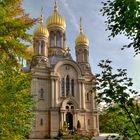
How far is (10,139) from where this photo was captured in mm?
10648

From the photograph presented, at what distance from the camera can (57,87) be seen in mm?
36438

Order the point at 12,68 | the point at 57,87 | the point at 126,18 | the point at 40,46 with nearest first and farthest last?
1. the point at 126,18
2. the point at 12,68
3. the point at 57,87
4. the point at 40,46

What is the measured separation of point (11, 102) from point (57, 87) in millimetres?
25987

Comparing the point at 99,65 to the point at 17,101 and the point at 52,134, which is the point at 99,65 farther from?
the point at 52,134

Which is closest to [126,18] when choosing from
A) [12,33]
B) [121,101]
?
[121,101]

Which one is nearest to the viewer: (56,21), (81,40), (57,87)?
(57,87)

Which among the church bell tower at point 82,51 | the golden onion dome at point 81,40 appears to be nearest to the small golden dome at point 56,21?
the golden onion dome at point 81,40

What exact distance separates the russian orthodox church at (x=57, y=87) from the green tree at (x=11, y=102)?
21.6 m

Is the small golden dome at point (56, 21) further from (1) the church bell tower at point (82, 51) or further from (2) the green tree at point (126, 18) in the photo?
(2) the green tree at point (126, 18)

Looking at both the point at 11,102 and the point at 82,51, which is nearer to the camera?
the point at 11,102

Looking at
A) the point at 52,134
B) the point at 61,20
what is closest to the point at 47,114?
the point at 52,134

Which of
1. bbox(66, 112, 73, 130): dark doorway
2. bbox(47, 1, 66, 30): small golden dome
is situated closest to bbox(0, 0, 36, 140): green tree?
bbox(66, 112, 73, 130): dark doorway

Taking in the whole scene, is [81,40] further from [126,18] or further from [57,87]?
[126,18]

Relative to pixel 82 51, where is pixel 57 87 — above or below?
below
